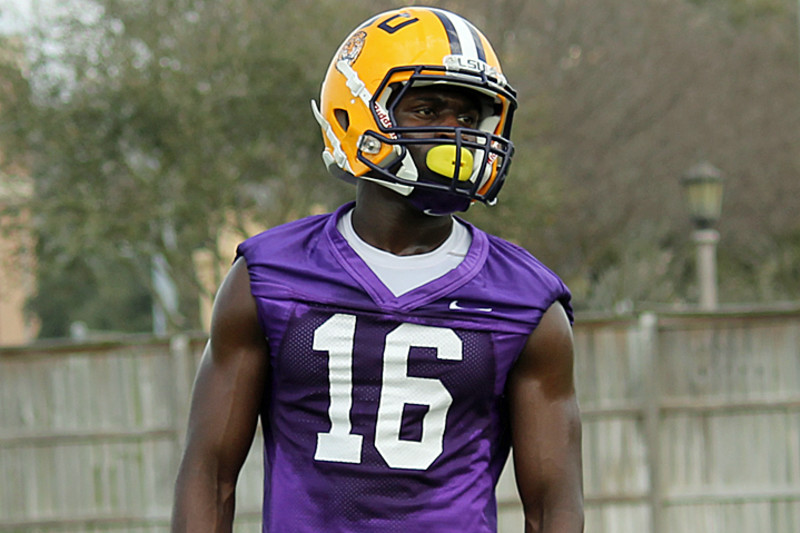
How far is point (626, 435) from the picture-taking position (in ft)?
24.5

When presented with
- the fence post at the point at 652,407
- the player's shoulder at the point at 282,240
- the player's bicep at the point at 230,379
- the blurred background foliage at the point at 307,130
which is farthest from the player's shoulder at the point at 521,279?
the blurred background foliage at the point at 307,130

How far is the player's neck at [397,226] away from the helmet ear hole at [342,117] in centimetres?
14

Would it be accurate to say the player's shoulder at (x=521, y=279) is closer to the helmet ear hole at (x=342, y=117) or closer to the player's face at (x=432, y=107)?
the player's face at (x=432, y=107)

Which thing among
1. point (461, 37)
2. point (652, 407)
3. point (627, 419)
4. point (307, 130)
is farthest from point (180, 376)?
point (307, 130)

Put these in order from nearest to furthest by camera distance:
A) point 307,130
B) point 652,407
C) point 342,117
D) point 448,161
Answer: point 448,161 → point 342,117 → point 652,407 → point 307,130

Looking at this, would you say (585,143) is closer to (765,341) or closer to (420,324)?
(765,341)

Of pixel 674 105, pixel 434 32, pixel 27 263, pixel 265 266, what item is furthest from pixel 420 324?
pixel 674 105

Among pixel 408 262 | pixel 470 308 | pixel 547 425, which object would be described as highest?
pixel 408 262

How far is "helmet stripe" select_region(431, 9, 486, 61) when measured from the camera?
7.75 feet

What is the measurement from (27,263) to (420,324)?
1558cm

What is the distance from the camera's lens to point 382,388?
2.32m

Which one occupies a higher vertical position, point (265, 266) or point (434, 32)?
point (434, 32)

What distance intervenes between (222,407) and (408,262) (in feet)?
1.64

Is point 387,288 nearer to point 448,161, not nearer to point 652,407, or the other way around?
point 448,161
